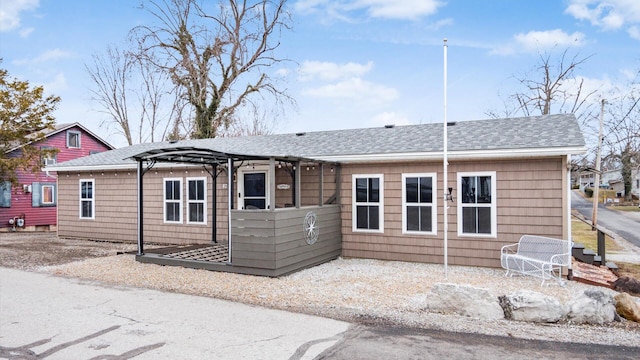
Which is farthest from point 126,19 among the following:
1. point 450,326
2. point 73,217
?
point 450,326

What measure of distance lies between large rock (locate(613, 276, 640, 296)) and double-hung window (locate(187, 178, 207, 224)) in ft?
30.5

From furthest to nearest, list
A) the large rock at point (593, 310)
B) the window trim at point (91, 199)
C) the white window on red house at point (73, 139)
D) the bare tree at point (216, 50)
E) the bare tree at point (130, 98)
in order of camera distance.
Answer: the bare tree at point (130, 98)
the bare tree at point (216, 50)
the white window on red house at point (73, 139)
the window trim at point (91, 199)
the large rock at point (593, 310)

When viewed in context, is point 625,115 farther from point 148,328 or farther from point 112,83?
point 112,83

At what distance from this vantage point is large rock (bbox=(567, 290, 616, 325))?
17.1 ft

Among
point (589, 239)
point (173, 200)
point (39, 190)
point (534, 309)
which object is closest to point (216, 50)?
point (39, 190)

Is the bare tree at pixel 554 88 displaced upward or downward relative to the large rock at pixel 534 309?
upward

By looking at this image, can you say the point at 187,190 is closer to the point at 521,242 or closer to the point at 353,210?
the point at 353,210

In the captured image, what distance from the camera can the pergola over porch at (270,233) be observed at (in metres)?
7.95

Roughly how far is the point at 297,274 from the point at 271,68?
18355mm

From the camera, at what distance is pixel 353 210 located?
33.0 ft

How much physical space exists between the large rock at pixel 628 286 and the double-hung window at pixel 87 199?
13.6 m

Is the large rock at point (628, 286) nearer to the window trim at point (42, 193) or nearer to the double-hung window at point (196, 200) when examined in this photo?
Answer: the double-hung window at point (196, 200)

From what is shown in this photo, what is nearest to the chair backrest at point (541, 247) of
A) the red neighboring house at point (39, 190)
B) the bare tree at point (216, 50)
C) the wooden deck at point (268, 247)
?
the wooden deck at point (268, 247)

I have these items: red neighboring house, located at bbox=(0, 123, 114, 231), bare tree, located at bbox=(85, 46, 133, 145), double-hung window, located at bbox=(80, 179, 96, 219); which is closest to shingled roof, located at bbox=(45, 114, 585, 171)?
double-hung window, located at bbox=(80, 179, 96, 219)
